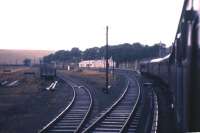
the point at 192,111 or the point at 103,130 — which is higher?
the point at 192,111

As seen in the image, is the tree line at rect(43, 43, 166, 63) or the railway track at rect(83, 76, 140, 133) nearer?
the railway track at rect(83, 76, 140, 133)

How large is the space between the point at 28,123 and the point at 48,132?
3.51m

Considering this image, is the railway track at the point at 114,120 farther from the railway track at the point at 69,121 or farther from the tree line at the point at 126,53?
the tree line at the point at 126,53

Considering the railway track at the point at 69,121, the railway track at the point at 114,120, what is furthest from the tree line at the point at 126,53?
the railway track at the point at 69,121

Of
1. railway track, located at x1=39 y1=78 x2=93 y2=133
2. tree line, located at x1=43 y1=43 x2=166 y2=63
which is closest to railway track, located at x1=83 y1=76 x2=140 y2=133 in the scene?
railway track, located at x1=39 y1=78 x2=93 y2=133

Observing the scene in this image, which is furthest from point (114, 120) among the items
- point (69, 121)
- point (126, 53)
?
point (126, 53)

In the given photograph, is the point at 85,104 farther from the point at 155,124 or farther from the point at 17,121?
the point at 155,124

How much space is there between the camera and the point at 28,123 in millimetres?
20156

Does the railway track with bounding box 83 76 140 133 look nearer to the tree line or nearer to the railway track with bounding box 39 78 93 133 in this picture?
the railway track with bounding box 39 78 93 133

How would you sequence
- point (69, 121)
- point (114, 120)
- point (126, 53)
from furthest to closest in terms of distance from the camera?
point (126, 53), point (114, 120), point (69, 121)

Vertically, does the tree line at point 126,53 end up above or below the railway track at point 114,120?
above

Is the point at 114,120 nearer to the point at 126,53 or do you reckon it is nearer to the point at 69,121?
the point at 69,121

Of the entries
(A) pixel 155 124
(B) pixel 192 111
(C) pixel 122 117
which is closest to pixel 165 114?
(C) pixel 122 117

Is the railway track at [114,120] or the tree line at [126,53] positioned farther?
the tree line at [126,53]
